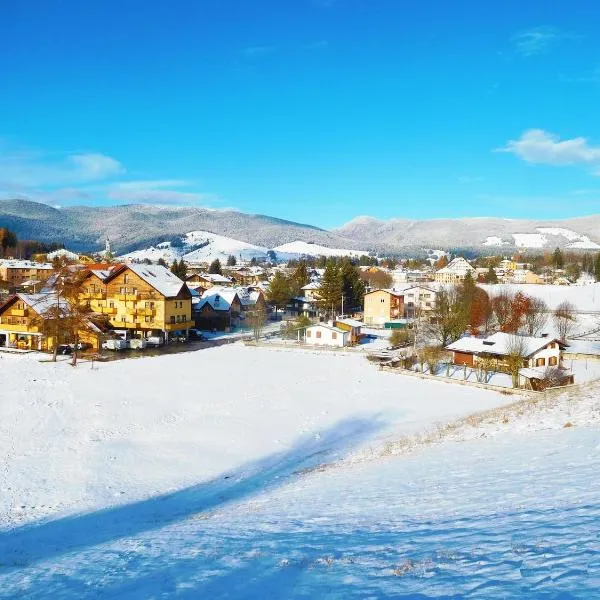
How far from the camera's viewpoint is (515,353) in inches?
1414

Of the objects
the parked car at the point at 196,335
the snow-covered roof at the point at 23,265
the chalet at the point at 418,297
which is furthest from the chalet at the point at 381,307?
the snow-covered roof at the point at 23,265

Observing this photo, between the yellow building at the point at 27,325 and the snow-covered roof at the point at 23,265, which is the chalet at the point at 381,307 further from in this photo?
the snow-covered roof at the point at 23,265

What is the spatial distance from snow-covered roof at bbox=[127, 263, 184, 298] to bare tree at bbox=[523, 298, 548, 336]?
33154 millimetres

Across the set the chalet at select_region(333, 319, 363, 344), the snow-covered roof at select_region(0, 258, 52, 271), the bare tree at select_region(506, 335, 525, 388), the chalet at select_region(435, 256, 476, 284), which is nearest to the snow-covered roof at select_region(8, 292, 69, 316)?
the chalet at select_region(333, 319, 363, 344)

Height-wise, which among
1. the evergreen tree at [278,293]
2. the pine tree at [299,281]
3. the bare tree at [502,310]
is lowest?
the bare tree at [502,310]

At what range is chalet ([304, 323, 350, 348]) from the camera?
4847 cm

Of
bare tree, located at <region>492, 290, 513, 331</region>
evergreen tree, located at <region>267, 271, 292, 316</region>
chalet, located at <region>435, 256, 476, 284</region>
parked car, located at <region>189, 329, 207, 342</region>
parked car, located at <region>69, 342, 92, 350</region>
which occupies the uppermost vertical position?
chalet, located at <region>435, 256, 476, 284</region>

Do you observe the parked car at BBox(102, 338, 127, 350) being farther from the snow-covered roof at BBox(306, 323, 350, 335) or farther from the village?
the snow-covered roof at BBox(306, 323, 350, 335)

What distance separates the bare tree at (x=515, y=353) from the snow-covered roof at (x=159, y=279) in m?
28.1

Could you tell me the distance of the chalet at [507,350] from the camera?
37.5 m

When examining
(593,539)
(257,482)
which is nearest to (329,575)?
(593,539)

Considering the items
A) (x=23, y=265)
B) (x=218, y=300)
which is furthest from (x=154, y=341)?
(x=23, y=265)

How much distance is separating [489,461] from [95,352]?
3652 centimetres

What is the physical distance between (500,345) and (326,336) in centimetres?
1581
